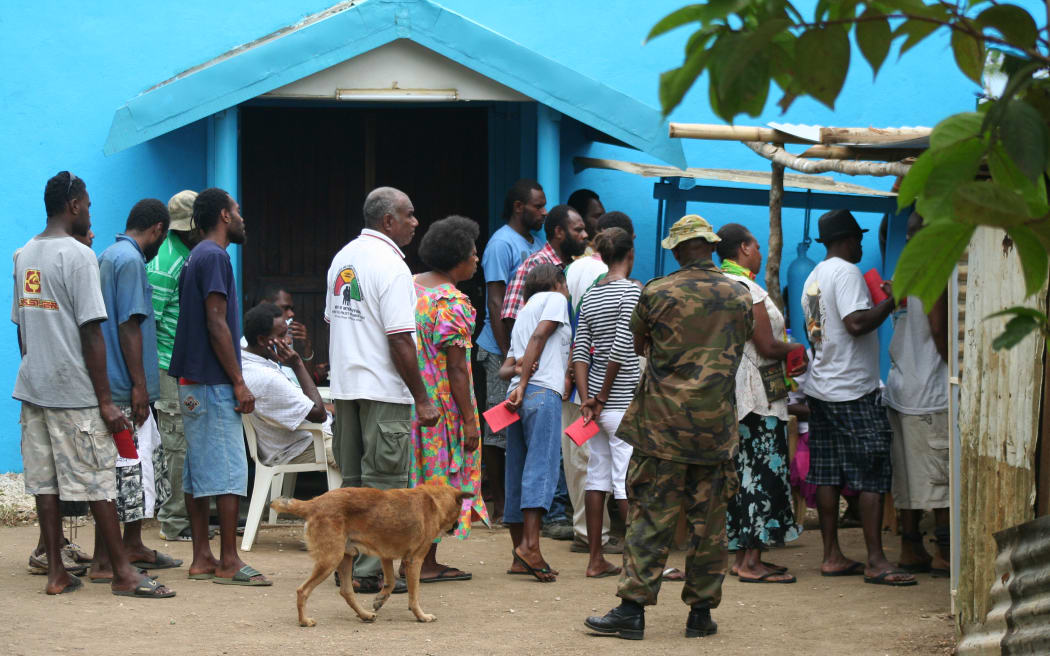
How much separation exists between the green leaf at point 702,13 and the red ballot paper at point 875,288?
5.11m

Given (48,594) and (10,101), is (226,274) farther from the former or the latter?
(10,101)

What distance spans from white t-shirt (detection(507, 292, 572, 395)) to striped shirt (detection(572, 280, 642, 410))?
0.12 meters

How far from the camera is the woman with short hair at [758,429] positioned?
646cm

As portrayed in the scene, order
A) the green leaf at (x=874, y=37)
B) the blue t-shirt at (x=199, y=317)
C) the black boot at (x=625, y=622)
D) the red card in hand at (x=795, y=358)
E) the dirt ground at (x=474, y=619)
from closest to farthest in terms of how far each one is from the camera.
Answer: the green leaf at (x=874, y=37)
the dirt ground at (x=474, y=619)
the black boot at (x=625, y=622)
the blue t-shirt at (x=199, y=317)
the red card in hand at (x=795, y=358)

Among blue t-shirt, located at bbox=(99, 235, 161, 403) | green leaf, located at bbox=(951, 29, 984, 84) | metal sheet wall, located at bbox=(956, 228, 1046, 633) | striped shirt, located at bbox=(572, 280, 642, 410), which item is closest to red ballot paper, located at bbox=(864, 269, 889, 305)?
striped shirt, located at bbox=(572, 280, 642, 410)

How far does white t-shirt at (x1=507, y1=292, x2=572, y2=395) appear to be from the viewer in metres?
6.80

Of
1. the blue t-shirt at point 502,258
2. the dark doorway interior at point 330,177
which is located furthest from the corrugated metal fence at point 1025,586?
the dark doorway interior at point 330,177

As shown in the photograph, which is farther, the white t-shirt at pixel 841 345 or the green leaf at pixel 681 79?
the white t-shirt at pixel 841 345

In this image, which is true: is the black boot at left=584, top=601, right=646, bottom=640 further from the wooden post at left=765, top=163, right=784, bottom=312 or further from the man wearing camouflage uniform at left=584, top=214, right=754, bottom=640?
the wooden post at left=765, top=163, right=784, bottom=312

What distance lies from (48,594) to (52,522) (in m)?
0.38

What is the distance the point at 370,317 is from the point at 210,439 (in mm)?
1112

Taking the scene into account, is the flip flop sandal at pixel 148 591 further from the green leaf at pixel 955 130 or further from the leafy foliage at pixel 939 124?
the green leaf at pixel 955 130

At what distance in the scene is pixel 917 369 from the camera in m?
6.50

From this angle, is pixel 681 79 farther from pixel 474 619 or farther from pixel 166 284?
pixel 166 284
